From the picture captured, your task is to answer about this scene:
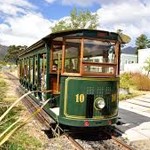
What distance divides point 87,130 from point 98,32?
3.04 m

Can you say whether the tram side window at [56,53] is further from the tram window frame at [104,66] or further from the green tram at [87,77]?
the tram window frame at [104,66]

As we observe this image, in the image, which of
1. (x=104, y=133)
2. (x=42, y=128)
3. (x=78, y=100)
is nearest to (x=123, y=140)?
(x=104, y=133)

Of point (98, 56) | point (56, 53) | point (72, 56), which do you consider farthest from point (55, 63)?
point (98, 56)

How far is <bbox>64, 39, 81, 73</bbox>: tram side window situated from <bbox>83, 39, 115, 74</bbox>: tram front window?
0.81 ft

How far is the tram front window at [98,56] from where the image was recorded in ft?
27.5

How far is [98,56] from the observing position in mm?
8766

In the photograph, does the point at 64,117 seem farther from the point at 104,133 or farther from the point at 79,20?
the point at 79,20

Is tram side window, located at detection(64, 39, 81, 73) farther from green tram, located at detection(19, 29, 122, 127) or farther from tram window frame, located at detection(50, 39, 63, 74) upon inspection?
tram window frame, located at detection(50, 39, 63, 74)

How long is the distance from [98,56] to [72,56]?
0.73 meters

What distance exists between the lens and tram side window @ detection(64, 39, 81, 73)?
27.8ft

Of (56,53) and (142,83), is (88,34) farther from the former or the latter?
(142,83)

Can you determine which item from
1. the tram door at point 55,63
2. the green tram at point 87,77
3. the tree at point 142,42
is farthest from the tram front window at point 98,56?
the tree at point 142,42

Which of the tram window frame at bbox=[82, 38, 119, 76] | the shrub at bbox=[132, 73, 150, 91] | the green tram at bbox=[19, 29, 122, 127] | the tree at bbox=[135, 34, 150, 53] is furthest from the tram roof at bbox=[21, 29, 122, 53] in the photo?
the tree at bbox=[135, 34, 150, 53]

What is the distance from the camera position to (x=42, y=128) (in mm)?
10008
